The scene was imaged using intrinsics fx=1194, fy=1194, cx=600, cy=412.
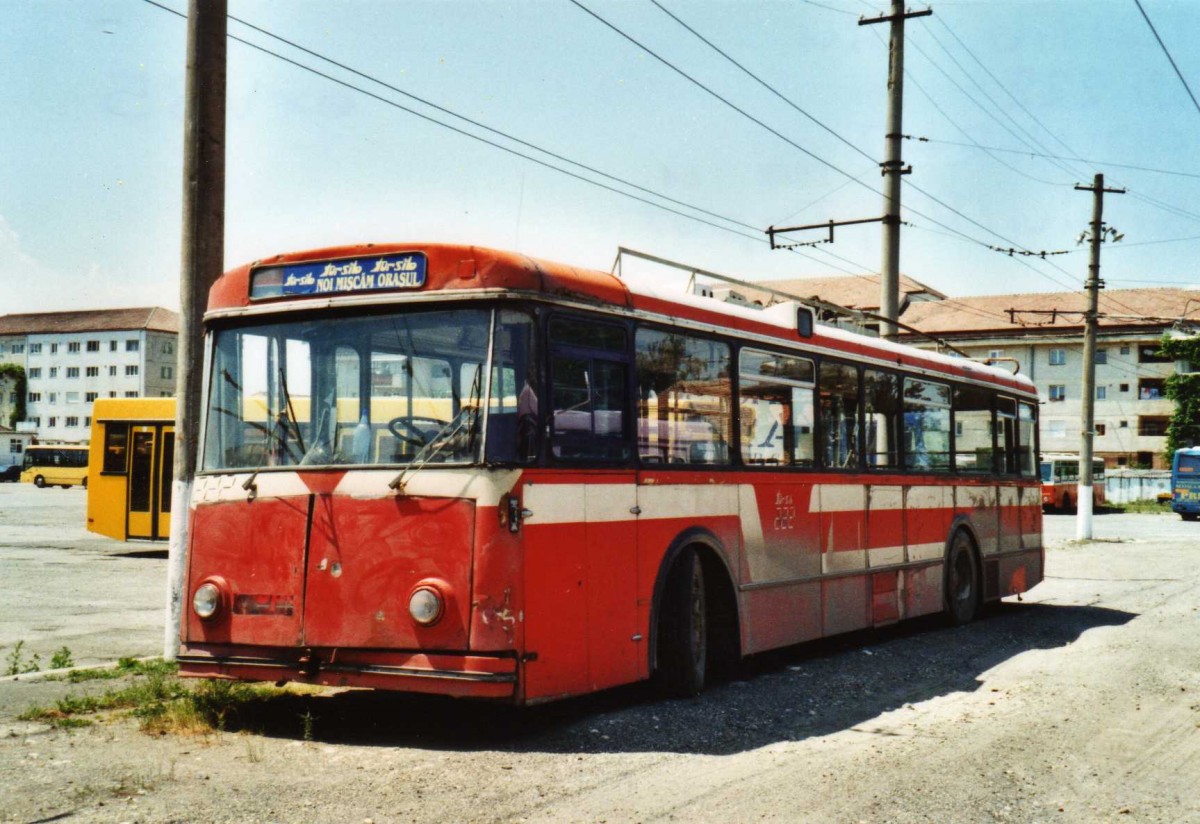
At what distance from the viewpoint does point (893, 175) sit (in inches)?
750

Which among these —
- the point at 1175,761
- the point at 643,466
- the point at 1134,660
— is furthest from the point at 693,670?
the point at 1134,660

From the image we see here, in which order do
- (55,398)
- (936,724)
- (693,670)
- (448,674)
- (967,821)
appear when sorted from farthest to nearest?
1. (55,398)
2. (693,670)
3. (936,724)
4. (448,674)
5. (967,821)

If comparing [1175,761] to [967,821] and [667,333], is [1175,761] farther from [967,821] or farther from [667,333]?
[667,333]

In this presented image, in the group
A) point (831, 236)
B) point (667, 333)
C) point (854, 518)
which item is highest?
point (831, 236)

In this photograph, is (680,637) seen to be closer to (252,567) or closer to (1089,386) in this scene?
(252,567)

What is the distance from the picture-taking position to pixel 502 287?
23.6ft

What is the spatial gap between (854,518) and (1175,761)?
15.4ft

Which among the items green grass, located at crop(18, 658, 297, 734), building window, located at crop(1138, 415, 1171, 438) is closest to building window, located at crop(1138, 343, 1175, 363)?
building window, located at crop(1138, 415, 1171, 438)

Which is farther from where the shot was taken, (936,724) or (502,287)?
(936,724)

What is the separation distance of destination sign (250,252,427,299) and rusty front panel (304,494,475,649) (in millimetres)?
1327

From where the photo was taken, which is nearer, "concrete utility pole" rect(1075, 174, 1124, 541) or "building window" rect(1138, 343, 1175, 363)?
"concrete utility pole" rect(1075, 174, 1124, 541)

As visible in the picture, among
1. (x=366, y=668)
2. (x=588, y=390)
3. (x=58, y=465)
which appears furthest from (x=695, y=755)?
(x=58, y=465)

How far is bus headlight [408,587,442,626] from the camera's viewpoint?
6887 mm

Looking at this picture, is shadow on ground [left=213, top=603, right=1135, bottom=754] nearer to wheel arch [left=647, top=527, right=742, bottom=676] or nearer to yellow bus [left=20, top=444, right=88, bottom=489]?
wheel arch [left=647, top=527, right=742, bottom=676]
